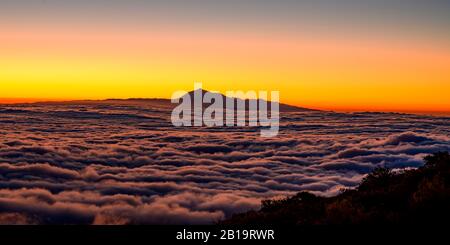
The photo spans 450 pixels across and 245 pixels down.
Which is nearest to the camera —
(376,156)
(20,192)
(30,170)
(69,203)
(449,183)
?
(449,183)

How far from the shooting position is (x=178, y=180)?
14638 centimetres

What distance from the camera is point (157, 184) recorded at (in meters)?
139

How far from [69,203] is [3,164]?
2157 inches

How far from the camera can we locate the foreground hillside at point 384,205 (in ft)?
39.3

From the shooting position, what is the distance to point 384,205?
14531 millimetres

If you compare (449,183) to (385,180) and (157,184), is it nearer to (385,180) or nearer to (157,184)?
(385,180)

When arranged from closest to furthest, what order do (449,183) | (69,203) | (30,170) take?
(449,183) → (69,203) → (30,170)

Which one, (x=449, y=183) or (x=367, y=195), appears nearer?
(x=449, y=183)

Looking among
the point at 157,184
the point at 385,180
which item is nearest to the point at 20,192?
the point at 157,184

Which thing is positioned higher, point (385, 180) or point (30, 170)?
point (385, 180)

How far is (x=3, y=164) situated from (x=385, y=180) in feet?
527

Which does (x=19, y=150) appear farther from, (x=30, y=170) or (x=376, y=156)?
(x=376, y=156)

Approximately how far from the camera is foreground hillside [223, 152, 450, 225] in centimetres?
1199
